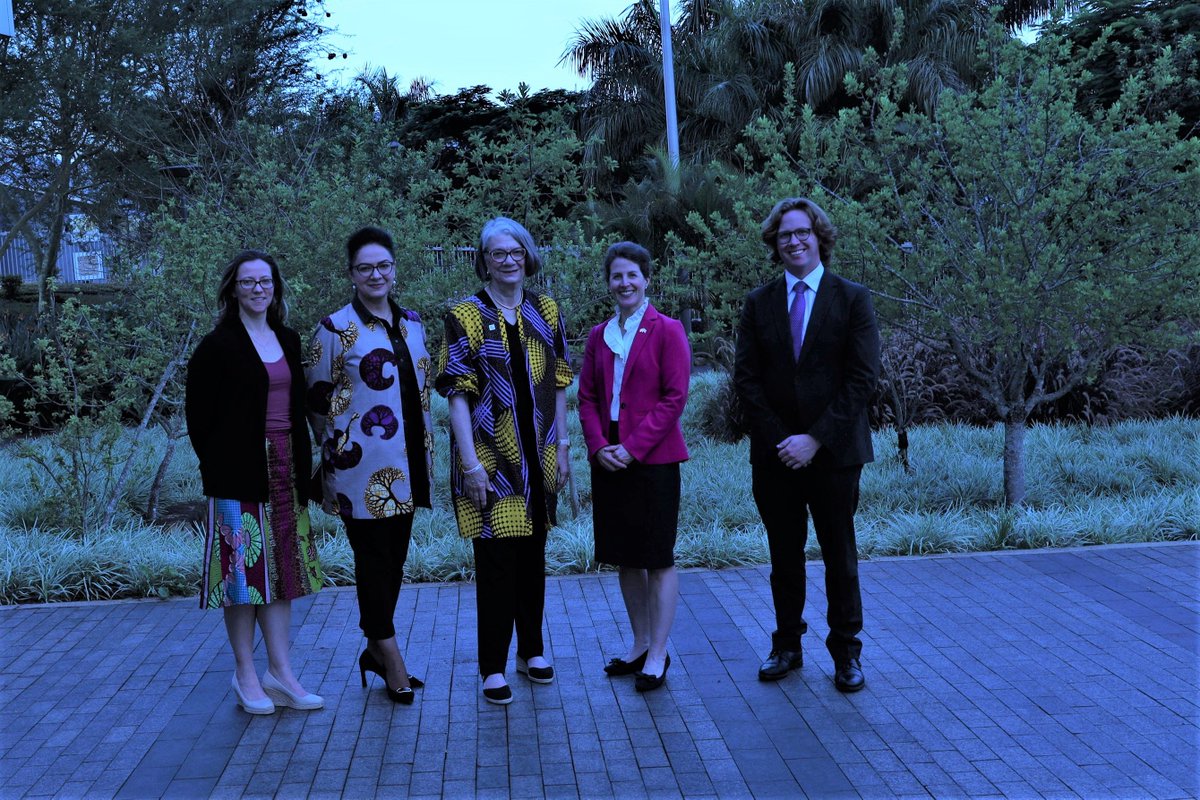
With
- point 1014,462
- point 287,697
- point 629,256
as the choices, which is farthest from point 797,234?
point 1014,462

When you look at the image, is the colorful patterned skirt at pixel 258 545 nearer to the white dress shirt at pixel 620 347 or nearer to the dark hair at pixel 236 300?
the dark hair at pixel 236 300

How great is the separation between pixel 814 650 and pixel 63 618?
4.03m

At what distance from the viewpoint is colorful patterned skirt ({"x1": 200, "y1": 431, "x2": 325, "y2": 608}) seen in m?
4.57

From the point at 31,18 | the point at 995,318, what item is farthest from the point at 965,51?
the point at 995,318

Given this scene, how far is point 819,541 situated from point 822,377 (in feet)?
2.35

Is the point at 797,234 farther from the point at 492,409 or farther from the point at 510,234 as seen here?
the point at 492,409

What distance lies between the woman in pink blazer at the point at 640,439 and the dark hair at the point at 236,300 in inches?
51.8

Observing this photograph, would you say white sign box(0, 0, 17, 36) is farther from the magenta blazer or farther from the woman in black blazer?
the magenta blazer

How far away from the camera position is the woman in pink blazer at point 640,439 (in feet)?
15.8

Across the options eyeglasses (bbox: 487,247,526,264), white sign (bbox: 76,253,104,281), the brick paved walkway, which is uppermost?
white sign (bbox: 76,253,104,281)

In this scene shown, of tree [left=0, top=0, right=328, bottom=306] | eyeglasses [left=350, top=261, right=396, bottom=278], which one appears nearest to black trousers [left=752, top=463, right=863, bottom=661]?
eyeglasses [left=350, top=261, right=396, bottom=278]

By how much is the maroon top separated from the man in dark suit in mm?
1884

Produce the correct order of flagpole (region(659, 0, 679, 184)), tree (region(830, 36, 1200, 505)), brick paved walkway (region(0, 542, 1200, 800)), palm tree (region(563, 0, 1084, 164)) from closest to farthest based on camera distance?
1. brick paved walkway (region(0, 542, 1200, 800))
2. tree (region(830, 36, 1200, 505))
3. flagpole (region(659, 0, 679, 184))
4. palm tree (region(563, 0, 1084, 164))

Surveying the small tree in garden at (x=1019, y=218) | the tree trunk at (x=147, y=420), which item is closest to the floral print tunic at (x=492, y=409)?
the small tree in garden at (x=1019, y=218)
